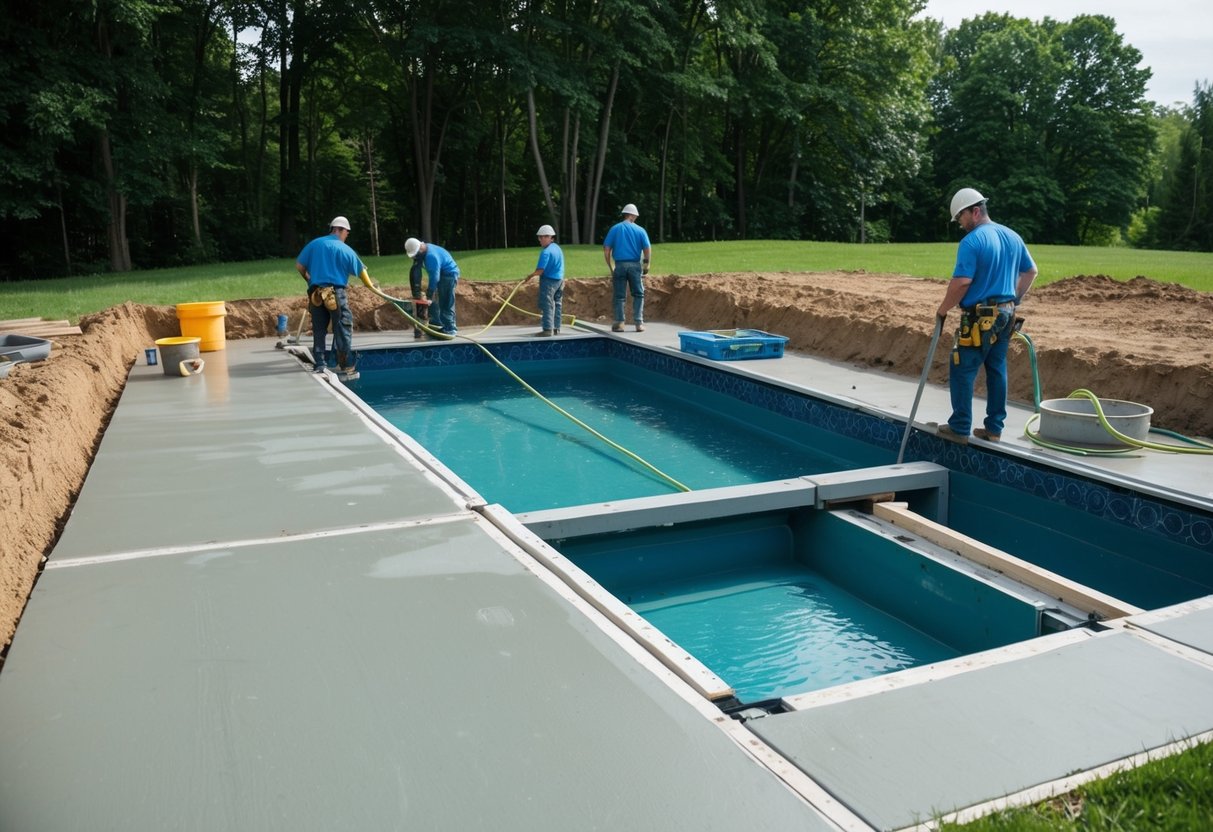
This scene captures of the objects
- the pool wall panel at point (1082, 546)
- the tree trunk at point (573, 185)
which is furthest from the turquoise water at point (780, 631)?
the tree trunk at point (573, 185)

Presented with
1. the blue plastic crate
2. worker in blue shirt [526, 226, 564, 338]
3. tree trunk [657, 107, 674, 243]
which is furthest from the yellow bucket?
tree trunk [657, 107, 674, 243]

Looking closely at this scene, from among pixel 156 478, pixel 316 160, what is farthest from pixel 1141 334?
pixel 316 160

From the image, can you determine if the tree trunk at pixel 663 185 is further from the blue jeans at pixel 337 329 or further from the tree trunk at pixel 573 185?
the blue jeans at pixel 337 329

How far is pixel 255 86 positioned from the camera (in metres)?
29.1

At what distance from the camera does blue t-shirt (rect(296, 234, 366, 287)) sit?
8875 mm

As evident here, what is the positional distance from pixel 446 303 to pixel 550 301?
4.34ft

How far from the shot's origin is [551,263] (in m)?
11.4

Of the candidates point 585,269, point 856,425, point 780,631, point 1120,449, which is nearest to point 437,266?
point 585,269

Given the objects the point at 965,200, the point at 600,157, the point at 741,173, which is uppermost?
the point at 741,173

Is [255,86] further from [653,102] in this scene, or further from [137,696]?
[137,696]

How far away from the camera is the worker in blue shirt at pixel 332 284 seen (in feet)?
29.2

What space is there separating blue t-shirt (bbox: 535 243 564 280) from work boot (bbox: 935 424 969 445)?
6.01 m

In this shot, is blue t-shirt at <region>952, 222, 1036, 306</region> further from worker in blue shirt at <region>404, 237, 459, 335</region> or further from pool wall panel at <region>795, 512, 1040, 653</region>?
worker in blue shirt at <region>404, 237, 459, 335</region>

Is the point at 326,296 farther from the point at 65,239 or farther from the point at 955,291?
the point at 65,239
